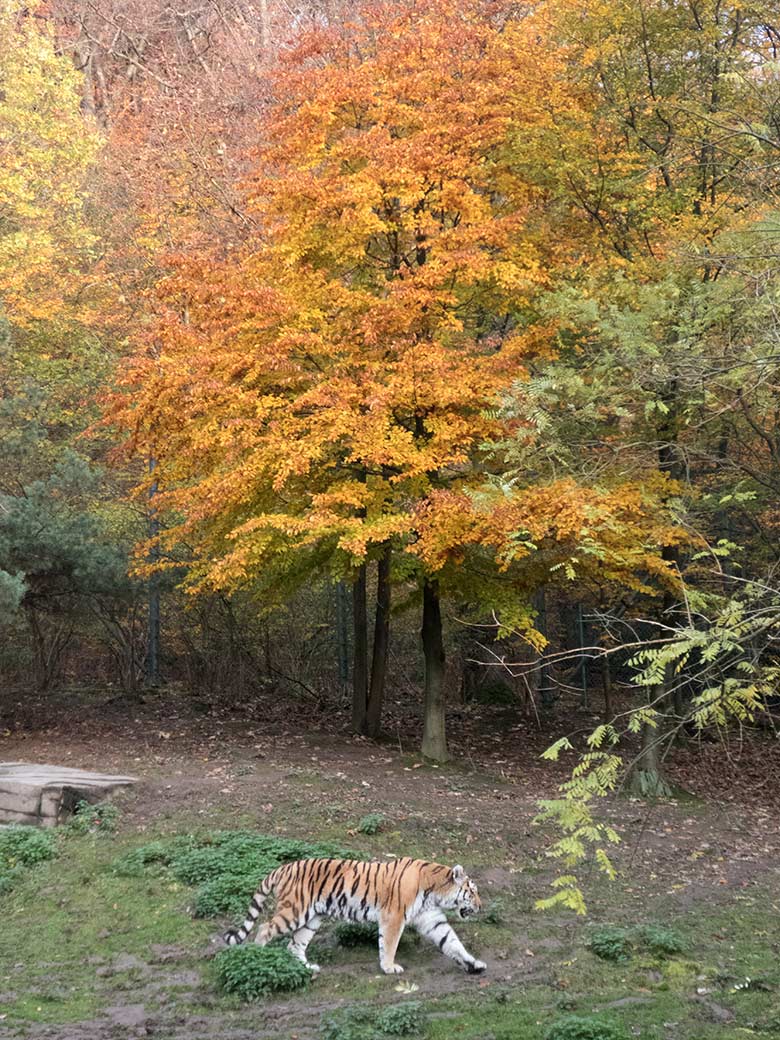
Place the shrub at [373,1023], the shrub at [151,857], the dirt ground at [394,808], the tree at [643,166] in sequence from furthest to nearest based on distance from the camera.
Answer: the tree at [643,166]
the shrub at [151,857]
the dirt ground at [394,808]
the shrub at [373,1023]

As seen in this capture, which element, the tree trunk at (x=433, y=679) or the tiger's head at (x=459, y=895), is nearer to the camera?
the tiger's head at (x=459, y=895)

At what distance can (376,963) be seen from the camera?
7.01 meters

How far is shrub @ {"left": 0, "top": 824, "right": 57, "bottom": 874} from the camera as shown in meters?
8.77

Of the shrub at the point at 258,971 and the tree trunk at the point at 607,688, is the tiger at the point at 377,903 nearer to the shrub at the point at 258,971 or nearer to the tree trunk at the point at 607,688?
the shrub at the point at 258,971

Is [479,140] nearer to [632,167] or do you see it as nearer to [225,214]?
[632,167]

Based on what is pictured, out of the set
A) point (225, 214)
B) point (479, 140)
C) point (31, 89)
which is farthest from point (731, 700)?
point (31, 89)

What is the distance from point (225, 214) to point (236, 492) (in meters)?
11.8

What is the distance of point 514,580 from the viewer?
1406cm

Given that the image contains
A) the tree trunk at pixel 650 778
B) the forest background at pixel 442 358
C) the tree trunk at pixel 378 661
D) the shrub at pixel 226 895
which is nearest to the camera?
the shrub at pixel 226 895

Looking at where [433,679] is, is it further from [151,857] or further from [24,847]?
A: [24,847]

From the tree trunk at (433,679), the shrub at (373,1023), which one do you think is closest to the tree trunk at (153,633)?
the tree trunk at (433,679)

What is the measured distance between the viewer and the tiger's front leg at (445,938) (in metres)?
6.75

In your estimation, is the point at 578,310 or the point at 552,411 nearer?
the point at 552,411

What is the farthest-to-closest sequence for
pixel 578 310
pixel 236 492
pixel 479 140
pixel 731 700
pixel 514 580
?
pixel 514 580 < pixel 479 140 < pixel 236 492 < pixel 578 310 < pixel 731 700
